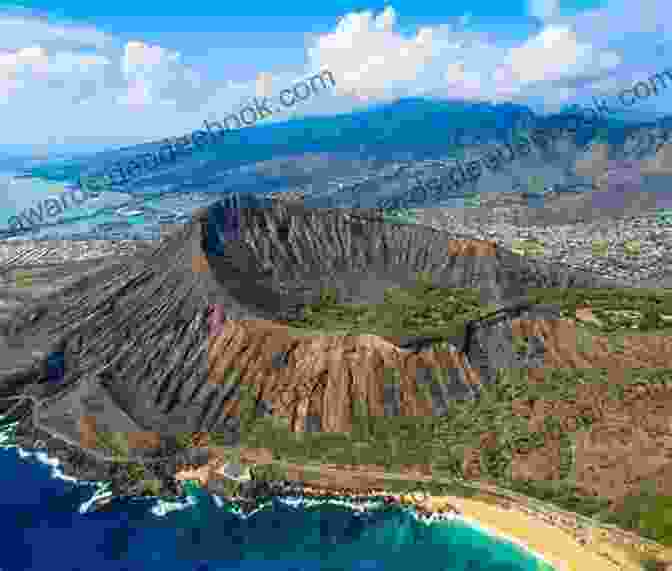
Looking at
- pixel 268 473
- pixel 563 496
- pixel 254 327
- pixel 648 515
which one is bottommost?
pixel 648 515

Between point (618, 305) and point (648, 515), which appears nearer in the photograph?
point (648, 515)

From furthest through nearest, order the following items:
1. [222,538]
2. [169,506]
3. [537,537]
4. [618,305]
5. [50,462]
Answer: [618,305]
[50,462]
[169,506]
[222,538]
[537,537]

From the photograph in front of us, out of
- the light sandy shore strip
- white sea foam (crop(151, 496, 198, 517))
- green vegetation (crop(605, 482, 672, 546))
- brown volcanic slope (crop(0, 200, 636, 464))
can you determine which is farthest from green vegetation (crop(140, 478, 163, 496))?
green vegetation (crop(605, 482, 672, 546))

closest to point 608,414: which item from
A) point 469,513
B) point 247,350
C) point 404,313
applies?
point 469,513

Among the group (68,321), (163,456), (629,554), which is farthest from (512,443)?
(68,321)

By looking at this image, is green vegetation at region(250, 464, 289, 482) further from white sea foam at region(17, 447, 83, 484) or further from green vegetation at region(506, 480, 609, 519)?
green vegetation at region(506, 480, 609, 519)

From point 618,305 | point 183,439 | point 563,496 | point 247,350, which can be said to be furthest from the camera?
point 618,305

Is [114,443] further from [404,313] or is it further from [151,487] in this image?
[404,313]
